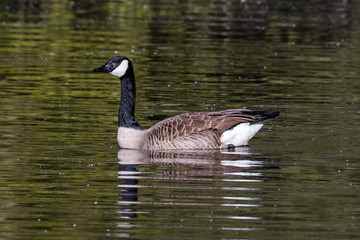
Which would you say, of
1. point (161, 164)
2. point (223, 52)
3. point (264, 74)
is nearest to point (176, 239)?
point (161, 164)

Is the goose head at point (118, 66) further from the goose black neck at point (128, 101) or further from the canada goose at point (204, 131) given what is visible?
the canada goose at point (204, 131)

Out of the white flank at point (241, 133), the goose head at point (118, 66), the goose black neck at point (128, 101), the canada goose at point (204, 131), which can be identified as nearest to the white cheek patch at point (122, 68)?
the goose head at point (118, 66)

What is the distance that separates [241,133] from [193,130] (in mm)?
845

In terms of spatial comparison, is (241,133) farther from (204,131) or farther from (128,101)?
(128,101)

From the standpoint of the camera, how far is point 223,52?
28.3 m

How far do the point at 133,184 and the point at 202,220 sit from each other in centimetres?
223

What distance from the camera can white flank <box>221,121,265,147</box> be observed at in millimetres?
15430

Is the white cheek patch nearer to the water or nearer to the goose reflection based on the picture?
the water

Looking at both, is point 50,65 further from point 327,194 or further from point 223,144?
point 327,194

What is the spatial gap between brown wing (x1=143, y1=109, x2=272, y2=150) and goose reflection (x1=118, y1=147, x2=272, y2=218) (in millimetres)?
172

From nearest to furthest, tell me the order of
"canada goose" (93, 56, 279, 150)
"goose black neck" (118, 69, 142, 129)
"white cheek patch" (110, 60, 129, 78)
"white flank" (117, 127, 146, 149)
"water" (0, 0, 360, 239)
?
"water" (0, 0, 360, 239) < "canada goose" (93, 56, 279, 150) < "white flank" (117, 127, 146, 149) < "goose black neck" (118, 69, 142, 129) < "white cheek patch" (110, 60, 129, 78)

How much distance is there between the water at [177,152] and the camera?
11.0 metres

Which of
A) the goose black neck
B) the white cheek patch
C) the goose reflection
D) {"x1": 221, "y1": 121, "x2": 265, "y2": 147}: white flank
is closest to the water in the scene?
the goose reflection

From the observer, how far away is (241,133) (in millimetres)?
15422
